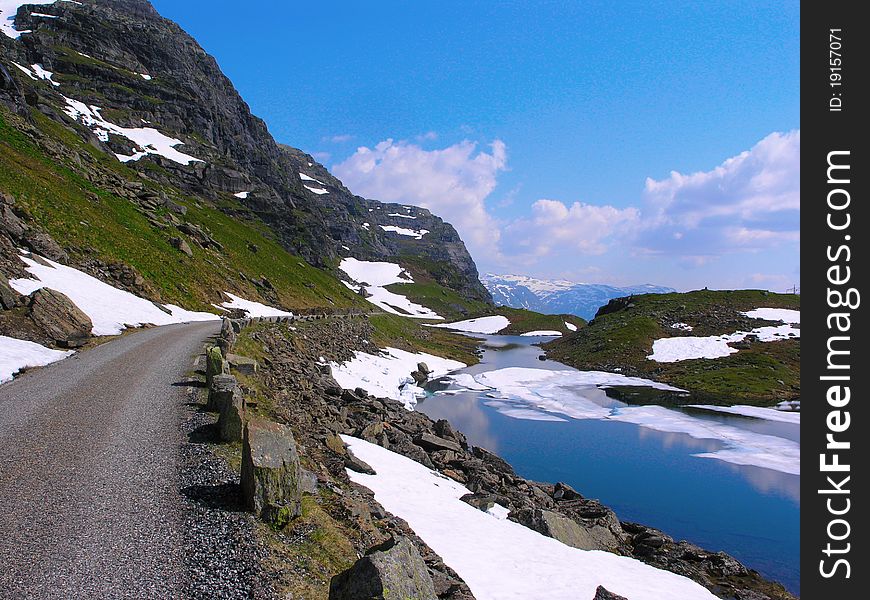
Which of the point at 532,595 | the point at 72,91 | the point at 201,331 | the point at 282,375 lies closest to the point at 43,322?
the point at 201,331

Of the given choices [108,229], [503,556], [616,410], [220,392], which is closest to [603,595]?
[503,556]

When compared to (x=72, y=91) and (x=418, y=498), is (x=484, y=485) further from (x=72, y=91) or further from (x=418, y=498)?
(x=72, y=91)

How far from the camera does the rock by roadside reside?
57.4ft

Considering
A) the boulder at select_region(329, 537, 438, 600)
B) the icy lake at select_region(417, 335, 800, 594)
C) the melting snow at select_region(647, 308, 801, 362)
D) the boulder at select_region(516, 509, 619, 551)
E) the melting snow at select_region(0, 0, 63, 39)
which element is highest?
the melting snow at select_region(0, 0, 63, 39)

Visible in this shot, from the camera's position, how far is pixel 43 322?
2527cm

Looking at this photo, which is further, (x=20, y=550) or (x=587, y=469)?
(x=587, y=469)

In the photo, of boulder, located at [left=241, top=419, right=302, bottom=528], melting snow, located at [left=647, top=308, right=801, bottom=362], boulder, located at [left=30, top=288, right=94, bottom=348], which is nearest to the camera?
boulder, located at [left=241, top=419, right=302, bottom=528]

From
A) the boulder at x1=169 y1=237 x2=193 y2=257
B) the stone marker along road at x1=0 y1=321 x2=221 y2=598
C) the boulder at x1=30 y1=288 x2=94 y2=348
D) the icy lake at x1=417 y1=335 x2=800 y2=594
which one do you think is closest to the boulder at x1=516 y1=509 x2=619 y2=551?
the icy lake at x1=417 y1=335 x2=800 y2=594

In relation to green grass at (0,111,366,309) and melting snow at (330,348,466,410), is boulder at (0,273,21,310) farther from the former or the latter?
melting snow at (330,348,466,410)

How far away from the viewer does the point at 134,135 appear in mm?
142625

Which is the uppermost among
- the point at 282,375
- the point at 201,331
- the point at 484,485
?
the point at 201,331

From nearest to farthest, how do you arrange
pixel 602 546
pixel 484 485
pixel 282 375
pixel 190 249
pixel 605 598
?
1. pixel 605 598
2. pixel 602 546
3. pixel 484 485
4. pixel 282 375
5. pixel 190 249

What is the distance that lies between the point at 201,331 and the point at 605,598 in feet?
108

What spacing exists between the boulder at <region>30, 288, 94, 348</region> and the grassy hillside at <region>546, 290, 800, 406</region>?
61.4 metres
